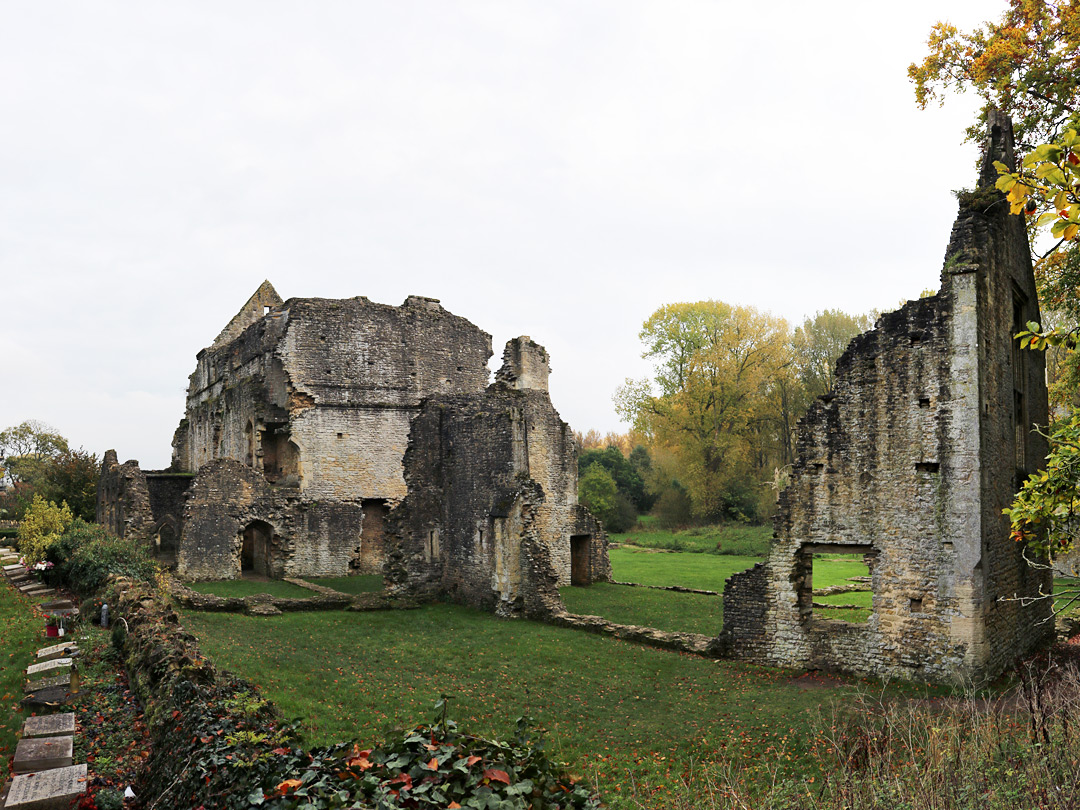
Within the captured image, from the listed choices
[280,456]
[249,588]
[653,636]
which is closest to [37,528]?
[249,588]

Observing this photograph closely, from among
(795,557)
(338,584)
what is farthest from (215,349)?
(795,557)

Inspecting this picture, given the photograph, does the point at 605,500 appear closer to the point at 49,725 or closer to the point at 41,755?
the point at 49,725

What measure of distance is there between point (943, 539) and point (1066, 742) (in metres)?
6.19

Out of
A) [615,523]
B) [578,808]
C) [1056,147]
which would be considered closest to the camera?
[1056,147]

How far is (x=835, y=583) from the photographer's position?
24016 mm

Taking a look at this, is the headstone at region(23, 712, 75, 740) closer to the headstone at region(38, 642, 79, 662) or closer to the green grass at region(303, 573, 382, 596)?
the headstone at region(38, 642, 79, 662)

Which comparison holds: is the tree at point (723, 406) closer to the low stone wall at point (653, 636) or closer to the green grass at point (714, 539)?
the green grass at point (714, 539)

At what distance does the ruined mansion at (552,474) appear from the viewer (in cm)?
1134

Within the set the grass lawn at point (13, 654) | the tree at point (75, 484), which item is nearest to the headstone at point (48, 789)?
the grass lawn at point (13, 654)

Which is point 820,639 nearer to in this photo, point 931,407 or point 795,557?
point 795,557

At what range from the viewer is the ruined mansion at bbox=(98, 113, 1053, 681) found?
11344 millimetres

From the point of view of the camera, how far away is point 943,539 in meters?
11.2

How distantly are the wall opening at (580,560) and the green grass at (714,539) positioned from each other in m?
11.2

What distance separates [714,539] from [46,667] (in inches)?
1198
